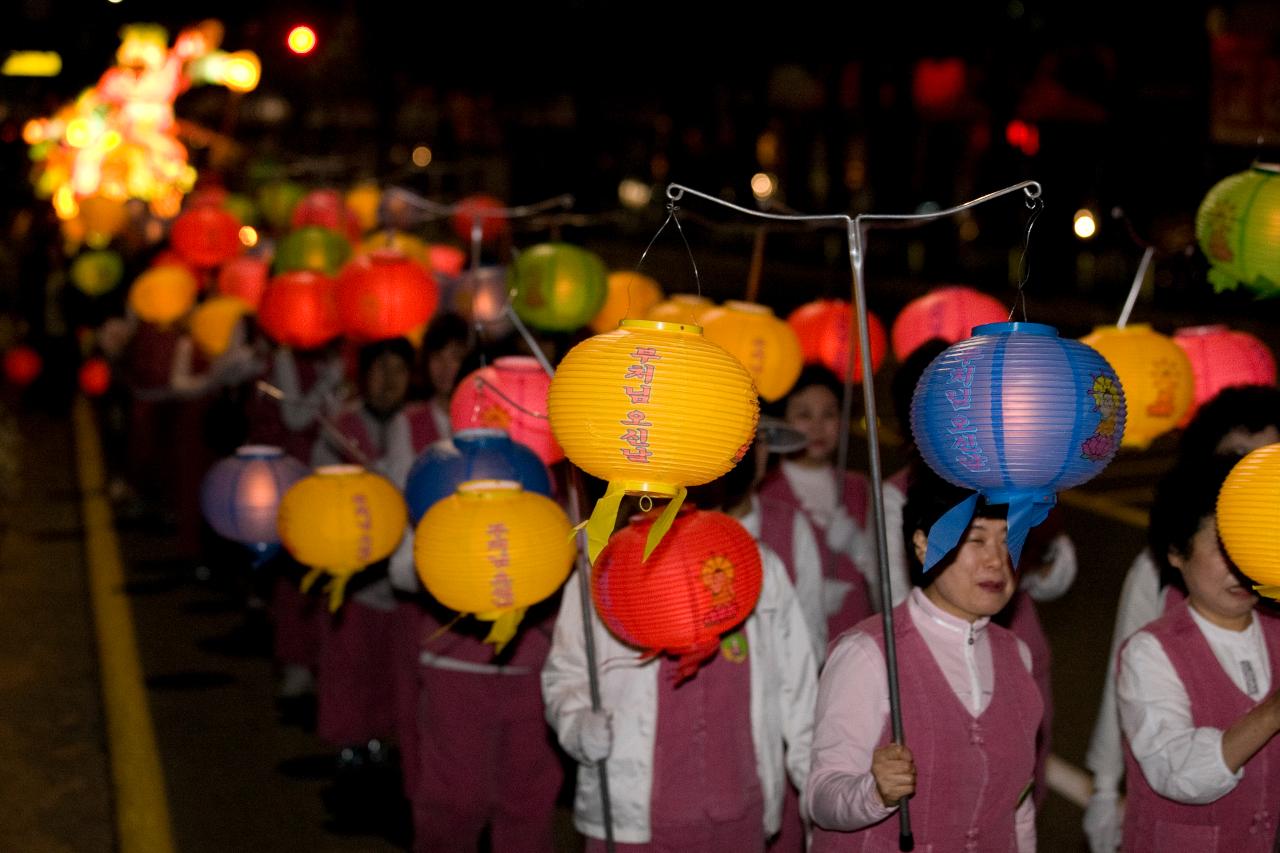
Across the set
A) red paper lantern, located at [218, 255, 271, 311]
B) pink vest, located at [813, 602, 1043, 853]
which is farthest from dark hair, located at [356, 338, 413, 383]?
pink vest, located at [813, 602, 1043, 853]

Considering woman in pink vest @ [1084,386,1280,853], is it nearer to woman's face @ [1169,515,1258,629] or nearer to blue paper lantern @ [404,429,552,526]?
woman's face @ [1169,515,1258,629]

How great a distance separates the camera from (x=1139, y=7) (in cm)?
2058

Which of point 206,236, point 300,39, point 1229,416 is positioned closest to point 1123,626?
point 1229,416

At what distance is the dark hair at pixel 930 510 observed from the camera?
353cm

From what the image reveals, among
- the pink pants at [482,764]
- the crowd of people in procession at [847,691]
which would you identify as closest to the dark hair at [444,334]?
the crowd of people in procession at [847,691]

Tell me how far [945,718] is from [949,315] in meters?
2.93

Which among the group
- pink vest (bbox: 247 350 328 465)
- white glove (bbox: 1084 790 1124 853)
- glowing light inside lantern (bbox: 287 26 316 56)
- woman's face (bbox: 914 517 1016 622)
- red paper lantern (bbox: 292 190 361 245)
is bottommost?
white glove (bbox: 1084 790 1124 853)

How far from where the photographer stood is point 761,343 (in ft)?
18.4

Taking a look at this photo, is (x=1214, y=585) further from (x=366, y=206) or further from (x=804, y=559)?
(x=366, y=206)

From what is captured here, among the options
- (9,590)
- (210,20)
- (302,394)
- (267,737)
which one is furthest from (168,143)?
(267,737)

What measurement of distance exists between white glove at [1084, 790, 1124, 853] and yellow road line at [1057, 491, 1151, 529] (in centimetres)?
804

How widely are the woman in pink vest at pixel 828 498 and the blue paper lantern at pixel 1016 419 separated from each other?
7.99 feet

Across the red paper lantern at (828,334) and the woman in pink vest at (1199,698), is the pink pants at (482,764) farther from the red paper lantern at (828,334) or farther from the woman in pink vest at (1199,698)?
the woman in pink vest at (1199,698)

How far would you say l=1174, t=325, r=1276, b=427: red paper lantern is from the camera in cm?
548
